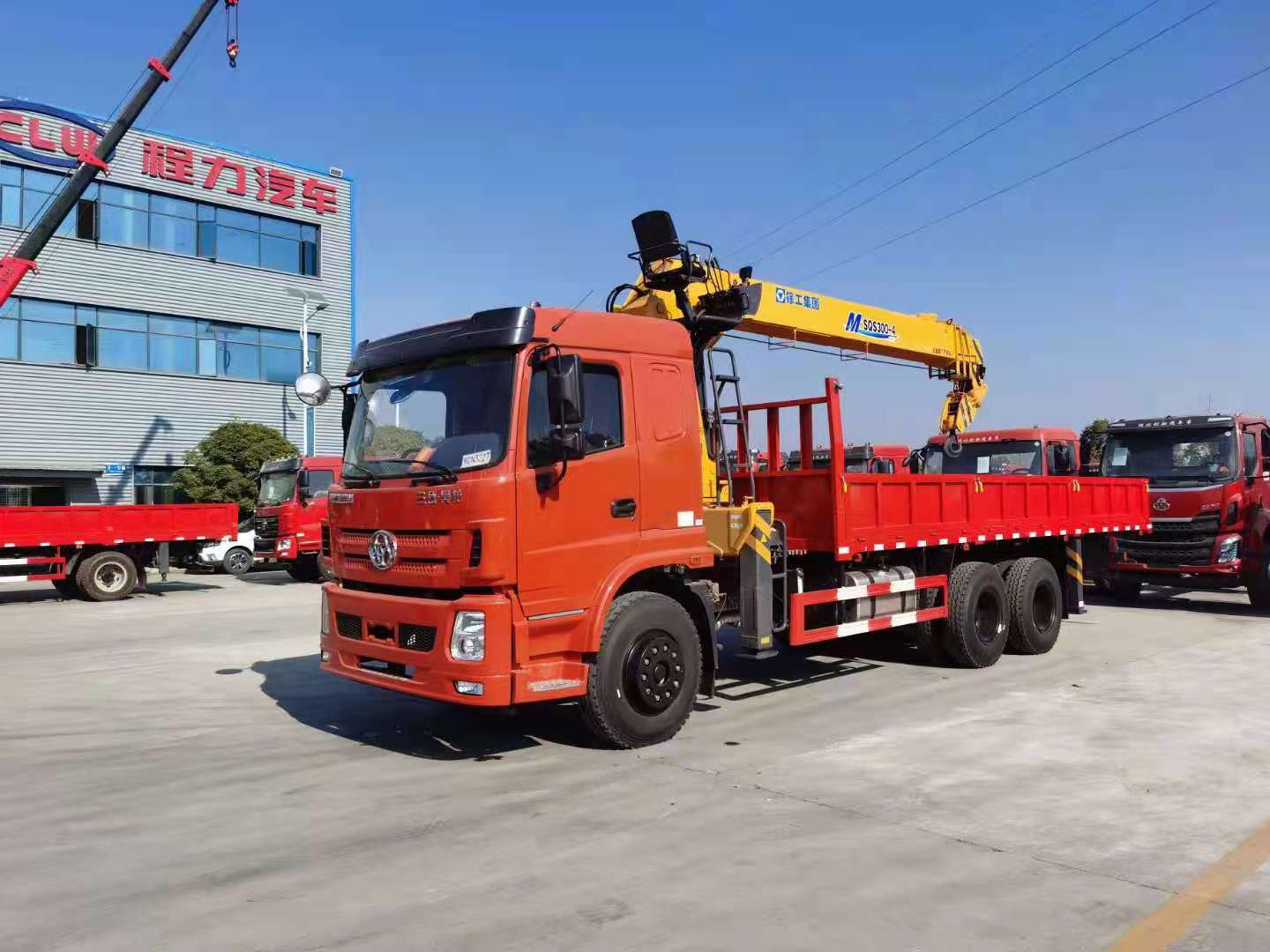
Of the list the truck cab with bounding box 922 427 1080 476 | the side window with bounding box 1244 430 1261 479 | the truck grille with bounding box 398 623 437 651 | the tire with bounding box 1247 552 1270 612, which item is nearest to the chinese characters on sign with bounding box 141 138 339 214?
the truck cab with bounding box 922 427 1080 476

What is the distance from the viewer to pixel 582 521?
6.22 m

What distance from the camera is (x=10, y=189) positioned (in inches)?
992

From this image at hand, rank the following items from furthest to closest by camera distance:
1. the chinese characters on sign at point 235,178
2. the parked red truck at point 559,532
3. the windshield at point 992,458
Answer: the chinese characters on sign at point 235,178, the windshield at point 992,458, the parked red truck at point 559,532

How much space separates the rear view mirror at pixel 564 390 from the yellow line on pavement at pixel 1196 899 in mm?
3737

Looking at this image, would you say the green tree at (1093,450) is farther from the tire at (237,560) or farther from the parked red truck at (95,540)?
the tire at (237,560)

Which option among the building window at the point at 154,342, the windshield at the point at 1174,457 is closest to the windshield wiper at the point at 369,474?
the windshield at the point at 1174,457

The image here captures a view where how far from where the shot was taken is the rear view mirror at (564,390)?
575 cm

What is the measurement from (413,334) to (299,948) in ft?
13.3

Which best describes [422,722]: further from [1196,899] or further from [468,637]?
[1196,899]

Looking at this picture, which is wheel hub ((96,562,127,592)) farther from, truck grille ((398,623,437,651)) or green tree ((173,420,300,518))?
truck grille ((398,623,437,651))

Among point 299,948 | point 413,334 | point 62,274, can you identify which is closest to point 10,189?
point 62,274

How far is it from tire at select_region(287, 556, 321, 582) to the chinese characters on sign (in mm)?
13126

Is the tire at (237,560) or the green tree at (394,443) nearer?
the green tree at (394,443)

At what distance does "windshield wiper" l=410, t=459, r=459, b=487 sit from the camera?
19.6ft
